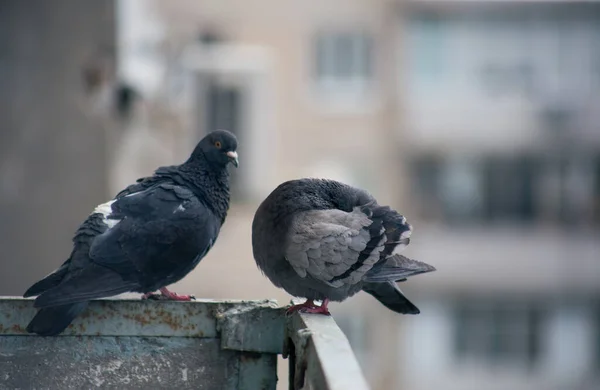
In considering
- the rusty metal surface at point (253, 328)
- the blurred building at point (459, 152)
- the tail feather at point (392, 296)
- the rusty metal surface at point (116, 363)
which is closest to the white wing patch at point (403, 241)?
the tail feather at point (392, 296)

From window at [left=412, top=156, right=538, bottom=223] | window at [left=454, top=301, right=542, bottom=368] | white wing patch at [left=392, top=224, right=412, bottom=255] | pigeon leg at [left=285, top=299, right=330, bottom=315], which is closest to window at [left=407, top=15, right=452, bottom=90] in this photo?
window at [left=412, top=156, right=538, bottom=223]

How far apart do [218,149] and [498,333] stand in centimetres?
1897

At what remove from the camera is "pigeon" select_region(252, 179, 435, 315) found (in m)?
5.01

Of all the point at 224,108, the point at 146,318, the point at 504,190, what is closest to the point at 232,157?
the point at 146,318

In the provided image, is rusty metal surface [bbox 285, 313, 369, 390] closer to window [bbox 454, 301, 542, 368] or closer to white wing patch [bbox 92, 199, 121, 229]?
white wing patch [bbox 92, 199, 121, 229]

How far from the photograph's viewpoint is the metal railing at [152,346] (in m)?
4.32

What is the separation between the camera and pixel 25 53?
10.5m

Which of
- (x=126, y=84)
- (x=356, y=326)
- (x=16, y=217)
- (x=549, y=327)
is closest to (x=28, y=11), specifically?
(x=126, y=84)

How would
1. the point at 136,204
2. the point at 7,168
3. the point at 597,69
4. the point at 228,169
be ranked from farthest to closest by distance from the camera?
the point at 597,69 < the point at 7,168 < the point at 228,169 < the point at 136,204

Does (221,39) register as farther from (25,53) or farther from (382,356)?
(25,53)

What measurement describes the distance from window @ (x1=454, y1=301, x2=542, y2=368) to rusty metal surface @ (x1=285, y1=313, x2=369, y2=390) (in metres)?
19.7

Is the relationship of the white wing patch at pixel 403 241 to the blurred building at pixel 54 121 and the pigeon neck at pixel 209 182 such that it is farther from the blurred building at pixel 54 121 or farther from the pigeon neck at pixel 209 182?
the blurred building at pixel 54 121

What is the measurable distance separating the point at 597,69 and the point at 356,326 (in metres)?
7.29

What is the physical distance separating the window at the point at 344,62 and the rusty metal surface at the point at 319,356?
1882 centimetres
